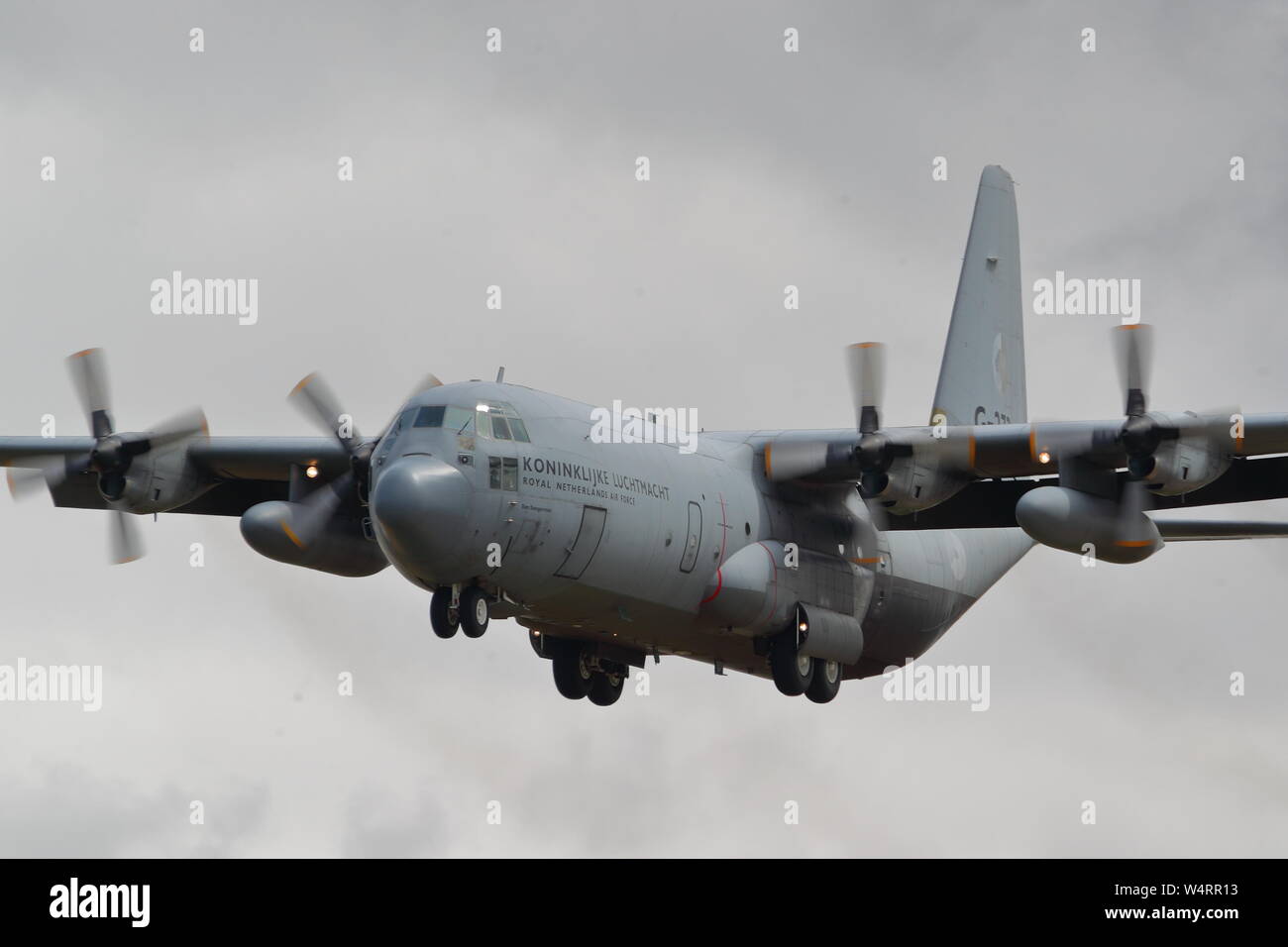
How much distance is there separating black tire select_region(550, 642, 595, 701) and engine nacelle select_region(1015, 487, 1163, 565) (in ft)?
22.8

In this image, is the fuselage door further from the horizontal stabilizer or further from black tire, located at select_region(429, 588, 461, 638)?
the horizontal stabilizer

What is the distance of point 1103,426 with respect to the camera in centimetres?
2189

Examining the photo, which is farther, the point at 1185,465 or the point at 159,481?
the point at 159,481

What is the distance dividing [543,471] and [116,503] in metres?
7.77

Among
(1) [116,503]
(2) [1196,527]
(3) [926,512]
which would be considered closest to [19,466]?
(1) [116,503]

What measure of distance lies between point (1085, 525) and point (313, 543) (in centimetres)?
1036

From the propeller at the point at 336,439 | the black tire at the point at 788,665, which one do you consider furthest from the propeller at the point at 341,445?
the black tire at the point at 788,665

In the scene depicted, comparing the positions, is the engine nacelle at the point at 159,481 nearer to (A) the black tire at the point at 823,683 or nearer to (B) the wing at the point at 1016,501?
(A) the black tire at the point at 823,683

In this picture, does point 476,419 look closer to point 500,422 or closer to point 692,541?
point 500,422

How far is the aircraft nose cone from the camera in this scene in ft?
59.9

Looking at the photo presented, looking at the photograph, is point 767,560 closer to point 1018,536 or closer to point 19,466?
point 1018,536

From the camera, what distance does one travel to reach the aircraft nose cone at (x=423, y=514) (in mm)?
18250

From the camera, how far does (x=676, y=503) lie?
71.6 ft

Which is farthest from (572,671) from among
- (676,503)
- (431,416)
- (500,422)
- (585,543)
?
(431,416)
